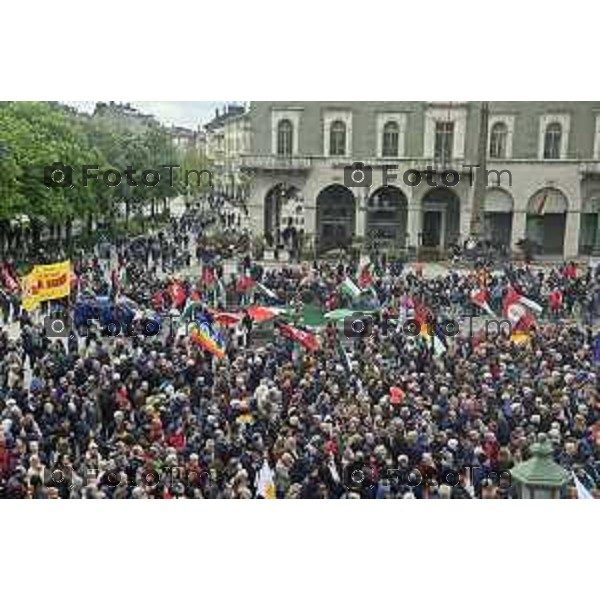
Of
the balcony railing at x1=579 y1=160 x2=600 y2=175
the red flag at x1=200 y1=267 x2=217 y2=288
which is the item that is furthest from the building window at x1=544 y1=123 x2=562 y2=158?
the red flag at x1=200 y1=267 x2=217 y2=288

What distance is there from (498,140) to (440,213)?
1.51 m

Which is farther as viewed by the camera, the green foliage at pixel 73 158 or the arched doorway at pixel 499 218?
the arched doorway at pixel 499 218

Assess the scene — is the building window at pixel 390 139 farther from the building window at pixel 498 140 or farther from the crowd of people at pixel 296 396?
the crowd of people at pixel 296 396

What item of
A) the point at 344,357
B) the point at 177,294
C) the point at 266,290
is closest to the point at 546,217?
the point at 344,357

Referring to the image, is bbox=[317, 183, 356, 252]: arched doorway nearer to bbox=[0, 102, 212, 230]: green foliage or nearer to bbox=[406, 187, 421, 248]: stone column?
bbox=[406, 187, 421, 248]: stone column

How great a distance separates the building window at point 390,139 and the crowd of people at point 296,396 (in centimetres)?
197

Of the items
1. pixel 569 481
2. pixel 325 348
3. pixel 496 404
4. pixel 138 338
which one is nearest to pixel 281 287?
pixel 325 348

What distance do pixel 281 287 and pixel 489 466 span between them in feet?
15.5

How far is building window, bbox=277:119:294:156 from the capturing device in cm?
1495

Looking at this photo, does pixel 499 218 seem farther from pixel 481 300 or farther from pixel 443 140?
pixel 443 140

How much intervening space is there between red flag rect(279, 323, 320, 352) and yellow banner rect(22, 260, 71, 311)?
360 centimetres

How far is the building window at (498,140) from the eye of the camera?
49.1 ft

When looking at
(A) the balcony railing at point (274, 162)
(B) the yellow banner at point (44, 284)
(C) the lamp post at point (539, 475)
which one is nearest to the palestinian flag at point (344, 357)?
(A) the balcony railing at point (274, 162)
